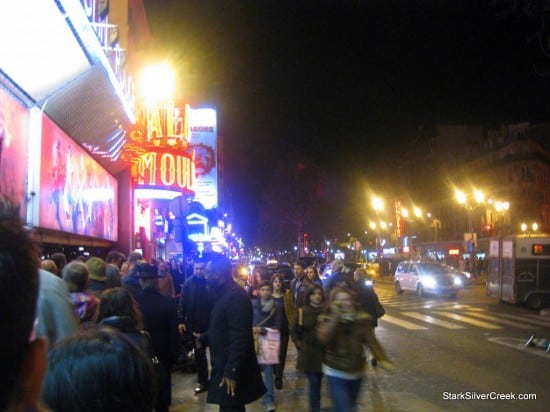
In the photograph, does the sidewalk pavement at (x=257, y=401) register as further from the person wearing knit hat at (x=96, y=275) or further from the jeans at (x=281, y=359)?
the person wearing knit hat at (x=96, y=275)

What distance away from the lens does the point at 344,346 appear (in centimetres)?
601

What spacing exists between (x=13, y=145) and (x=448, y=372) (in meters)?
8.11

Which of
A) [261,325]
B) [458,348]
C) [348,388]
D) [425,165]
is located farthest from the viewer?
[425,165]

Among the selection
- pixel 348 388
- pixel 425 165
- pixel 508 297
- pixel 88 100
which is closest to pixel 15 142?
pixel 88 100

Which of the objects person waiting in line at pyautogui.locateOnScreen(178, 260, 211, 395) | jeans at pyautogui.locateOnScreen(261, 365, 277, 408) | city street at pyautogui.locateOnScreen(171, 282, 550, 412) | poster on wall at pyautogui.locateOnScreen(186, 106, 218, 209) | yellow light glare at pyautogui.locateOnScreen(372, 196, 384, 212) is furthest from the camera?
yellow light glare at pyautogui.locateOnScreen(372, 196, 384, 212)

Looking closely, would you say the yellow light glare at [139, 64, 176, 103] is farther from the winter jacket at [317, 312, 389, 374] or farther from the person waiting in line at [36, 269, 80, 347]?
the person waiting in line at [36, 269, 80, 347]

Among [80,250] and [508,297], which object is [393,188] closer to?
[508,297]

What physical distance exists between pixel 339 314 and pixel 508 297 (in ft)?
64.4

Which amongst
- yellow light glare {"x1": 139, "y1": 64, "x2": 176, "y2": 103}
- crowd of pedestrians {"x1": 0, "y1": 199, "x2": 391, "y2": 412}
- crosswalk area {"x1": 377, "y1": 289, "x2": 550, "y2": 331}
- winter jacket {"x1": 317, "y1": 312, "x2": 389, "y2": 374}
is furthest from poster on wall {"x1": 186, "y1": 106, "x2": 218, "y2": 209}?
winter jacket {"x1": 317, "y1": 312, "x2": 389, "y2": 374}

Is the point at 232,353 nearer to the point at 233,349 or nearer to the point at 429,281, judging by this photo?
the point at 233,349

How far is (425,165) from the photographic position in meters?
88.9

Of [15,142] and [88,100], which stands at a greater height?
[88,100]

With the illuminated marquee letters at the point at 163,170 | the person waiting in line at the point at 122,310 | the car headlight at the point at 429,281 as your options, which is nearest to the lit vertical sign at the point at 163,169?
the illuminated marquee letters at the point at 163,170

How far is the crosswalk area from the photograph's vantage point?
706 inches
